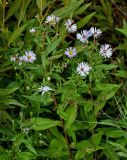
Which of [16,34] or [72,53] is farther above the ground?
[16,34]

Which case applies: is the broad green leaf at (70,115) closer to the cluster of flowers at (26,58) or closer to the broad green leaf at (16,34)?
the cluster of flowers at (26,58)

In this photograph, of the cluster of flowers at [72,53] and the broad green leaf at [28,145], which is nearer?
the broad green leaf at [28,145]

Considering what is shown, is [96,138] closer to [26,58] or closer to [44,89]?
[44,89]

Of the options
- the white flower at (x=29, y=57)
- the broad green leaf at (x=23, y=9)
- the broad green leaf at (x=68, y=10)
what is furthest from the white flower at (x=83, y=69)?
the broad green leaf at (x=23, y=9)

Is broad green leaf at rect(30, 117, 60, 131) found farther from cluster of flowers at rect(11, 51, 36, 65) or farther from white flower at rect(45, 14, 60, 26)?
white flower at rect(45, 14, 60, 26)

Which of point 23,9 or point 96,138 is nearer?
point 96,138

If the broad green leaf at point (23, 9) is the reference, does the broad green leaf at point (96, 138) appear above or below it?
below

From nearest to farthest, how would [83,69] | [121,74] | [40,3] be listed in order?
[83,69] → [40,3] → [121,74]

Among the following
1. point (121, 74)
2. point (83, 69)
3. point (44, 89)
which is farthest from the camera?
point (121, 74)

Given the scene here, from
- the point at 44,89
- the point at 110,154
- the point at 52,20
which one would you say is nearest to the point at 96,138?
the point at 110,154

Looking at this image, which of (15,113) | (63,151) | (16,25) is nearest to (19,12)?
(16,25)

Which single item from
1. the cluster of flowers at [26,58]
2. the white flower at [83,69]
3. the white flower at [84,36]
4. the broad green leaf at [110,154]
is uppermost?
the white flower at [84,36]
